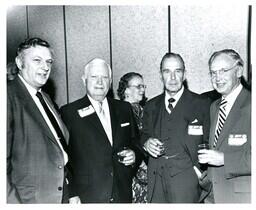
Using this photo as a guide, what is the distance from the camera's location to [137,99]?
2.13 meters

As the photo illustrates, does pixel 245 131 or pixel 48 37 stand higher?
pixel 48 37

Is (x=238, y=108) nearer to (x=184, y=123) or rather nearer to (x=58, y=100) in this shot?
(x=184, y=123)

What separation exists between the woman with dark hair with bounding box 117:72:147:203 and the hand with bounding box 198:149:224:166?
472 mm

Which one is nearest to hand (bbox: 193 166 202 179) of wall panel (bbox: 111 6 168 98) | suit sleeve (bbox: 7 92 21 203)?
wall panel (bbox: 111 6 168 98)

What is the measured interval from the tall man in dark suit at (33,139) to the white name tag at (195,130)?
2.31 feet

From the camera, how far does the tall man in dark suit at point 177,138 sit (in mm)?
1772

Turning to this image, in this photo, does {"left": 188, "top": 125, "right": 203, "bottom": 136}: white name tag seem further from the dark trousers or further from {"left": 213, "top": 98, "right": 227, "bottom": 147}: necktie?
the dark trousers

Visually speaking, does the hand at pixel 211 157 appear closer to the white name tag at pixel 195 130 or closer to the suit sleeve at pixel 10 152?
the white name tag at pixel 195 130

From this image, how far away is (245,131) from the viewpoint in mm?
1617

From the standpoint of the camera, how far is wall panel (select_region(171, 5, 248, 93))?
192 cm

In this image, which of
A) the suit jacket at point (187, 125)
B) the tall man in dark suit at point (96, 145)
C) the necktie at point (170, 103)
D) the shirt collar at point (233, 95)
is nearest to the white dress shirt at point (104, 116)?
the tall man in dark suit at point (96, 145)

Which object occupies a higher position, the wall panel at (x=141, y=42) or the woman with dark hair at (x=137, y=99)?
the wall panel at (x=141, y=42)

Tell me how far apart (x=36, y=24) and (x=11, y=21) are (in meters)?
0.47
